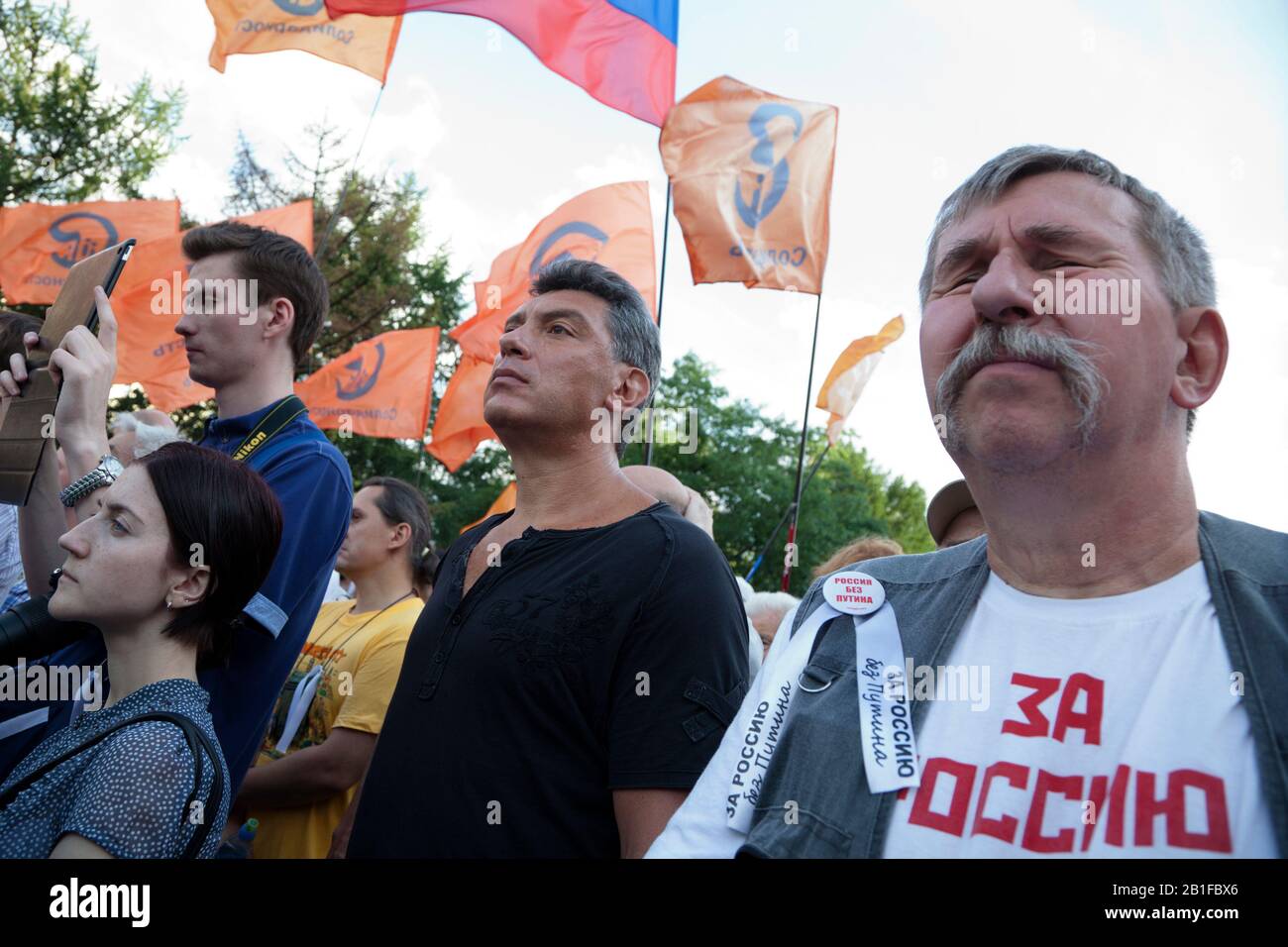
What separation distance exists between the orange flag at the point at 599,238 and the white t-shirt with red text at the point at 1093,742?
7.21 metres

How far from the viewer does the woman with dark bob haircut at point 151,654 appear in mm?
1785

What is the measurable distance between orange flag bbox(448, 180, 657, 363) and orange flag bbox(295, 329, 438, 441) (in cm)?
273

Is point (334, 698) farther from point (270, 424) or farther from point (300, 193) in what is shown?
point (300, 193)

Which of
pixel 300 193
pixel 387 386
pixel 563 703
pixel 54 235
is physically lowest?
pixel 563 703

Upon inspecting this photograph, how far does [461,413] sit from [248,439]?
7931 mm

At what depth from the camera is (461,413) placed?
35.0ft

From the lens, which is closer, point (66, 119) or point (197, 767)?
point (197, 767)

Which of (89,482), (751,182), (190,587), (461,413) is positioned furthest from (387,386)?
(190,587)

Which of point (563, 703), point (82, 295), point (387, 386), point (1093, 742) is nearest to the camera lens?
point (1093, 742)

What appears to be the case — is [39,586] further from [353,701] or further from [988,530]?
[988,530]

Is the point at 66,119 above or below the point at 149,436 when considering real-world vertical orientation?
above

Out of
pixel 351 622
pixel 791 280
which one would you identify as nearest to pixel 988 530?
pixel 351 622

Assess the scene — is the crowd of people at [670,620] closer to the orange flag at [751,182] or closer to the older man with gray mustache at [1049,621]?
the older man with gray mustache at [1049,621]

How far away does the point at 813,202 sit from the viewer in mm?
8594
